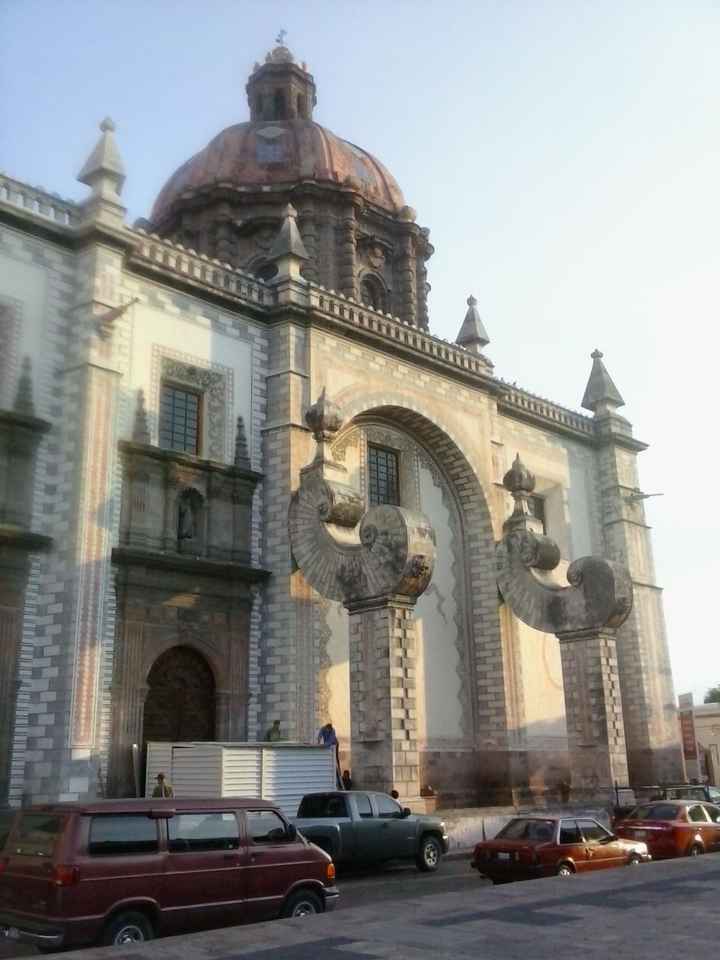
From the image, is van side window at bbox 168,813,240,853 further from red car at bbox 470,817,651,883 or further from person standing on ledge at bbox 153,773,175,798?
person standing on ledge at bbox 153,773,175,798

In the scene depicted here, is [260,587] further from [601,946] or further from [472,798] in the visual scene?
[601,946]

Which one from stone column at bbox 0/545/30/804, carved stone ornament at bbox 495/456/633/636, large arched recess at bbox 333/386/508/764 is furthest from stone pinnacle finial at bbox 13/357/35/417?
carved stone ornament at bbox 495/456/633/636

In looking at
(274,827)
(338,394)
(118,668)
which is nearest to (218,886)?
(274,827)

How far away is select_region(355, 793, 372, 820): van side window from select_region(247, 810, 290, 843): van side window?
5.29 meters

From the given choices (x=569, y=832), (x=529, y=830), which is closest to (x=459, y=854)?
(x=529, y=830)

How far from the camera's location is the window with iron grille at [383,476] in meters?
26.5

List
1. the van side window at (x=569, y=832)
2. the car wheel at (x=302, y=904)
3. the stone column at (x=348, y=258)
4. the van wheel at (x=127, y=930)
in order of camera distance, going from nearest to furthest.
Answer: the van wheel at (x=127, y=930), the car wheel at (x=302, y=904), the van side window at (x=569, y=832), the stone column at (x=348, y=258)

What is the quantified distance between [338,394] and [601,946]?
17.8 metres

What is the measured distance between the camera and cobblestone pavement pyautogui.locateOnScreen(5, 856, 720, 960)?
311 inches

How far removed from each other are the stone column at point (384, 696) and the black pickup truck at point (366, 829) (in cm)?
157

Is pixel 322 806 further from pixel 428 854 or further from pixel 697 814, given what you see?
pixel 697 814

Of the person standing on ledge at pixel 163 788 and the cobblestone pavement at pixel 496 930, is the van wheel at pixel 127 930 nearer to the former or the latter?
the cobblestone pavement at pixel 496 930

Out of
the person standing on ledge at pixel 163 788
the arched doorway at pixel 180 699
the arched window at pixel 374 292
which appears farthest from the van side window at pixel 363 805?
the arched window at pixel 374 292

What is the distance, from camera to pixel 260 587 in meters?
22.1
